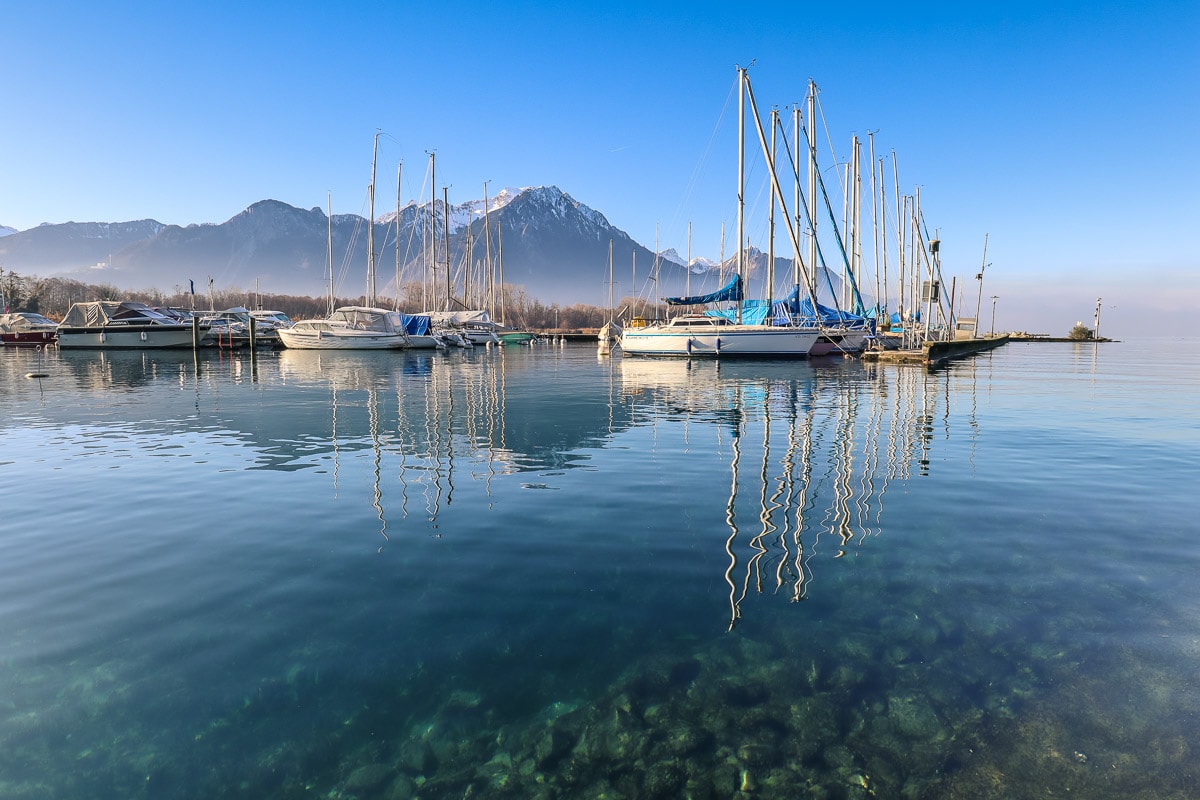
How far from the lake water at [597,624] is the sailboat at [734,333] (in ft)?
107

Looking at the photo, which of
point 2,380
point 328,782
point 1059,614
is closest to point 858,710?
point 1059,614

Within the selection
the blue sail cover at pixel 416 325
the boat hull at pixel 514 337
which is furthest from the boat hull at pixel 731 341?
the boat hull at pixel 514 337

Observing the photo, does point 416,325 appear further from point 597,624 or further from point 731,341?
point 597,624

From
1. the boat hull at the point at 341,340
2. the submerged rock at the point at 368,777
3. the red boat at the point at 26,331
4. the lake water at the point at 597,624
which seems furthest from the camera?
the red boat at the point at 26,331

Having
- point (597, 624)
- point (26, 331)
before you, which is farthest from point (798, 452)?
point (26, 331)

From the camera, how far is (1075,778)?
3965 millimetres

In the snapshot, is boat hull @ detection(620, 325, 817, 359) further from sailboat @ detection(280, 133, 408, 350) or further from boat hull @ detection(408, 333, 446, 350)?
sailboat @ detection(280, 133, 408, 350)

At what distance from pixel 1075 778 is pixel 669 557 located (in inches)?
164

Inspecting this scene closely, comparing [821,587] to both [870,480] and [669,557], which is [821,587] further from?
[870,480]

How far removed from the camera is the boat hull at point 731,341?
4584 centimetres

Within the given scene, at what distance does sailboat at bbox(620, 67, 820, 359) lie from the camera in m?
44.9

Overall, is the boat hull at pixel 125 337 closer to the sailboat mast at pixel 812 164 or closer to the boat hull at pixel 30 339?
the boat hull at pixel 30 339

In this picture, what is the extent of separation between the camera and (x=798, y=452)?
13.9 meters

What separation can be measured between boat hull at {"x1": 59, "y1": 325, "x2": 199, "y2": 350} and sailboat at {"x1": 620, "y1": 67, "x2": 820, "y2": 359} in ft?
145
